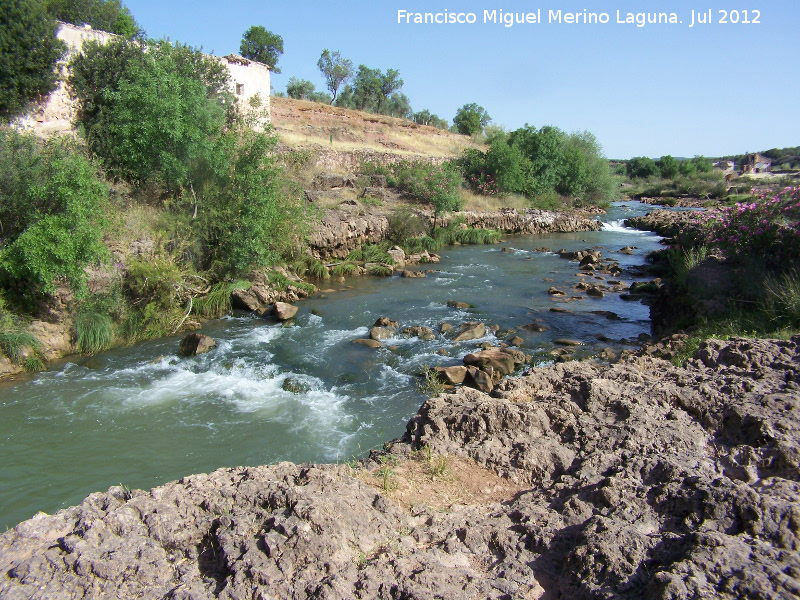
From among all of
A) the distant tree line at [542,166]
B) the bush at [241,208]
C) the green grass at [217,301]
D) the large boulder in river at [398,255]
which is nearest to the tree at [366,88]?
the distant tree line at [542,166]

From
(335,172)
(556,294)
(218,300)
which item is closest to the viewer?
(218,300)

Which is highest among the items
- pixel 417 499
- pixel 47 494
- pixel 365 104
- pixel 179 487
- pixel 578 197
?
pixel 365 104

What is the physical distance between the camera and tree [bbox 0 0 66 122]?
18.1 metres

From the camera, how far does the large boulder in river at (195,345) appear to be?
39.3 feet

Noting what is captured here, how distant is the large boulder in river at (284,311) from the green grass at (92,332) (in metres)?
4.11

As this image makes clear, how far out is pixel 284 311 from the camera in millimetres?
14734

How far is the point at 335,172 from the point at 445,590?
3275 cm

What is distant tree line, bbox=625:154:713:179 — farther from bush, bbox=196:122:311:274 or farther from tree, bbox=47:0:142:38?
bush, bbox=196:122:311:274

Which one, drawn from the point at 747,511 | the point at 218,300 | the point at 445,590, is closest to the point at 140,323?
the point at 218,300

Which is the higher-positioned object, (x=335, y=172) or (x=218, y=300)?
(x=335, y=172)

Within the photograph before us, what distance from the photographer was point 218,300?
594 inches

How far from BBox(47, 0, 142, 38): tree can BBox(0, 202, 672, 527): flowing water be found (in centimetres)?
2308

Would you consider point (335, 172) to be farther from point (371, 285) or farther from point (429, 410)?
point (429, 410)

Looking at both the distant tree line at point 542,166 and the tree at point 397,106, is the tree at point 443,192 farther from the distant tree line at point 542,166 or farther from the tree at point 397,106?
the tree at point 397,106
